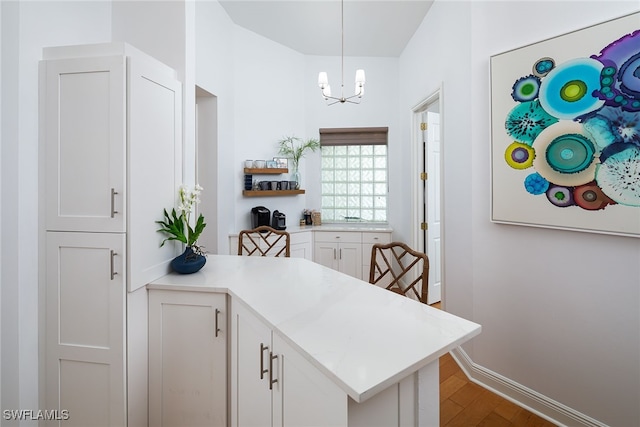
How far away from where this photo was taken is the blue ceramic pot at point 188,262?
5.74 feet

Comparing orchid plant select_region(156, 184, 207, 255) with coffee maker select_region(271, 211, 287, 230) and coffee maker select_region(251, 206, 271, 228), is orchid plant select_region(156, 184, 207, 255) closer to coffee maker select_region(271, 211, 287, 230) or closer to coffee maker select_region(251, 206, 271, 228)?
coffee maker select_region(251, 206, 271, 228)

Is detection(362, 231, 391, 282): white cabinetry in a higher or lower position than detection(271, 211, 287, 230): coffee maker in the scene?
lower

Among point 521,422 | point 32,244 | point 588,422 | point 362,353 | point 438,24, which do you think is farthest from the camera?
point 438,24

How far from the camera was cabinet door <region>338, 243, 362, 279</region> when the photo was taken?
395cm

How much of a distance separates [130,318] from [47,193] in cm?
75

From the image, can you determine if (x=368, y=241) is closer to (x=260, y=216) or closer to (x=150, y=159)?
(x=260, y=216)

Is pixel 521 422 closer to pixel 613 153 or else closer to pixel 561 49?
pixel 613 153

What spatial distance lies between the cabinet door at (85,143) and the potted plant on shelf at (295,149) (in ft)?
8.73

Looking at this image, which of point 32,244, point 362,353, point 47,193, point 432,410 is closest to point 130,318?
point 32,244

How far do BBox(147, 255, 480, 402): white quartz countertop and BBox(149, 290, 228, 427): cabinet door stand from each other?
0.33ft

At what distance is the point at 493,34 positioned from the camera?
2.05 metres

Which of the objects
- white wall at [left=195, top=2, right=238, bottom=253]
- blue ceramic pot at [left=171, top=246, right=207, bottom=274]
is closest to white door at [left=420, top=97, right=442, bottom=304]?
white wall at [left=195, top=2, right=238, bottom=253]

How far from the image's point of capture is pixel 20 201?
143 centimetres

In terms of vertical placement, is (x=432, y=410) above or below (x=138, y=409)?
above
